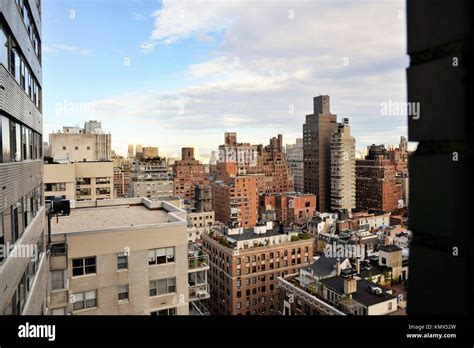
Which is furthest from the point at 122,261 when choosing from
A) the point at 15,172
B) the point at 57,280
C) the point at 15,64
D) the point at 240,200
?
the point at 240,200

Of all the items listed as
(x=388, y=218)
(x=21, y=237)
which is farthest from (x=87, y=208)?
(x=388, y=218)

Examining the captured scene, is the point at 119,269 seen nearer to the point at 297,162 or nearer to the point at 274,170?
the point at 274,170

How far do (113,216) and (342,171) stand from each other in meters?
38.7

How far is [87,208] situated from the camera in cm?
792

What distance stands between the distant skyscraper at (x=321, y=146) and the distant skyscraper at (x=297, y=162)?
5.20m

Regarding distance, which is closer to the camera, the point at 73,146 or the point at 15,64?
the point at 15,64

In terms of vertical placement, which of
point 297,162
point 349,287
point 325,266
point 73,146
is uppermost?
point 73,146

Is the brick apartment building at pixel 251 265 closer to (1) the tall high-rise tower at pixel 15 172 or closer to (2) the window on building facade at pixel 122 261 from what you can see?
(2) the window on building facade at pixel 122 261

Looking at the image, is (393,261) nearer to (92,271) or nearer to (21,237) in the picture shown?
(92,271)

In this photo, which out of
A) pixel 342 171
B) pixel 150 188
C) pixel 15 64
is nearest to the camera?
pixel 15 64

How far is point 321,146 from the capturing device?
45219mm

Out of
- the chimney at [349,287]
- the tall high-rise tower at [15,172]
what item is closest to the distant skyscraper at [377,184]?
the chimney at [349,287]

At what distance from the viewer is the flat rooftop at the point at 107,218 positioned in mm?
5908

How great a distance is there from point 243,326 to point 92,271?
180 inches
